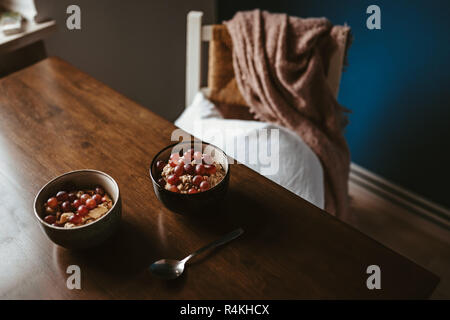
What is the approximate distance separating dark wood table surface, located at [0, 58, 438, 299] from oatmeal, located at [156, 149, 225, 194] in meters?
0.07

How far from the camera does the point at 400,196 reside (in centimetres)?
188

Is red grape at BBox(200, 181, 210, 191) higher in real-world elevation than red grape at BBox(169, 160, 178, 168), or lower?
lower

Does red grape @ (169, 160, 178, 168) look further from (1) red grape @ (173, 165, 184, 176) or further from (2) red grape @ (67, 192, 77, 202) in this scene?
(2) red grape @ (67, 192, 77, 202)

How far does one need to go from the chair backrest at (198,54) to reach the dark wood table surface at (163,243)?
0.49m

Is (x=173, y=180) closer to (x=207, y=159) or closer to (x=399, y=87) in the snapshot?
(x=207, y=159)

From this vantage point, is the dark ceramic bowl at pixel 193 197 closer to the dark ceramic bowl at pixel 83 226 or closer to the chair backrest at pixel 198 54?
the dark ceramic bowl at pixel 83 226

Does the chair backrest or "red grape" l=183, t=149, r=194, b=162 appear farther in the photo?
the chair backrest

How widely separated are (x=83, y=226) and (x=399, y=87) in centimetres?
143

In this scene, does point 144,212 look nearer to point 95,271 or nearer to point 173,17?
point 95,271

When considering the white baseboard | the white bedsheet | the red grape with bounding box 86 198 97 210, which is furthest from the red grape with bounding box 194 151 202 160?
the white baseboard

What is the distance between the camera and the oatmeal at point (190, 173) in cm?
75

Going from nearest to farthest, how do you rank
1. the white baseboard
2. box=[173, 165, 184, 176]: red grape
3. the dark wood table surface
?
1. the dark wood table surface
2. box=[173, 165, 184, 176]: red grape
3. the white baseboard

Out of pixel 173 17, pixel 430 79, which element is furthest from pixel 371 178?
pixel 173 17

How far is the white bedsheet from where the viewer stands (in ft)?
3.83
